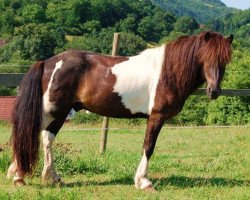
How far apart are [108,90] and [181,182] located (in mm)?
1522

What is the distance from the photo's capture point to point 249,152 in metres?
7.84

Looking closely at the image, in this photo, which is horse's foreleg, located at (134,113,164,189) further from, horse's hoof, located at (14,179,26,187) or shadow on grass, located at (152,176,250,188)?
horse's hoof, located at (14,179,26,187)

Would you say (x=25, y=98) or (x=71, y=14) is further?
(x=71, y=14)

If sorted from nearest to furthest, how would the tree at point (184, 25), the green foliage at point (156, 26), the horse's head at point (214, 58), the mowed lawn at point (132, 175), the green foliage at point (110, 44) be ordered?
the mowed lawn at point (132, 175)
the horse's head at point (214, 58)
the green foliage at point (110, 44)
the green foliage at point (156, 26)
the tree at point (184, 25)

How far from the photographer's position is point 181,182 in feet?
19.5

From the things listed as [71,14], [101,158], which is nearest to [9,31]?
[71,14]

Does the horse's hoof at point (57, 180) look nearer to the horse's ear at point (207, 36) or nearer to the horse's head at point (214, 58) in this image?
the horse's head at point (214, 58)

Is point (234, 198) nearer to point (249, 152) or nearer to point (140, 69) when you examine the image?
point (140, 69)

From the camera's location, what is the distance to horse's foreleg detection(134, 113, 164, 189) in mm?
5523

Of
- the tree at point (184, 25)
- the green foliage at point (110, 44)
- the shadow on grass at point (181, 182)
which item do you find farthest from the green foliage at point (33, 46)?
the shadow on grass at point (181, 182)

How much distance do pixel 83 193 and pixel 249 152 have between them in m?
3.69

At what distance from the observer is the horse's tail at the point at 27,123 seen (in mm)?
5402

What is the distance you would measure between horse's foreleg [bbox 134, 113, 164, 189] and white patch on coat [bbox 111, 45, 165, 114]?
139mm

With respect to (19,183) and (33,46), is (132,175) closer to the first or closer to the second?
(19,183)
